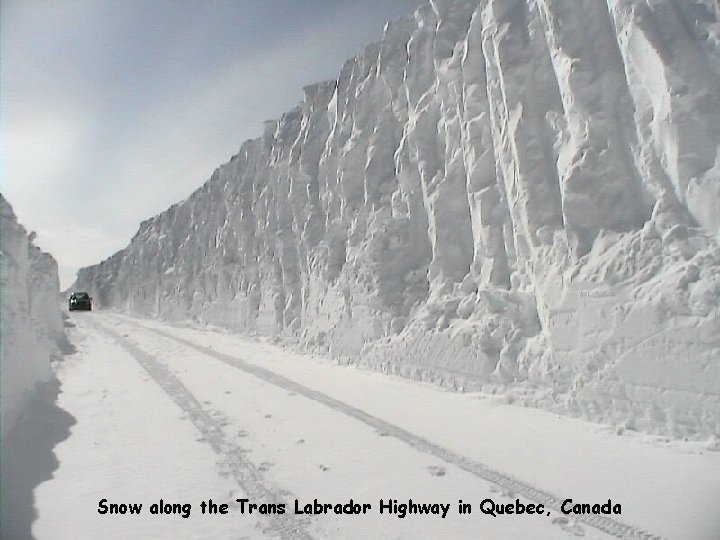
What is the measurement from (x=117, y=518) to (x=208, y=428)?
9.37ft

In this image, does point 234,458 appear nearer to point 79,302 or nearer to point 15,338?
point 15,338

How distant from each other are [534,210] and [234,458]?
716 cm

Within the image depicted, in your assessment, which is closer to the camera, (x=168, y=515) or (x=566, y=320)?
(x=168, y=515)

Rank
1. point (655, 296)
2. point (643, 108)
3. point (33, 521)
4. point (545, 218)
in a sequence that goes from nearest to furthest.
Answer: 1. point (33, 521)
2. point (655, 296)
3. point (643, 108)
4. point (545, 218)

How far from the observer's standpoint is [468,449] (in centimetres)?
660

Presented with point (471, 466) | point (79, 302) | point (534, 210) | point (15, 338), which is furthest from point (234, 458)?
point (79, 302)

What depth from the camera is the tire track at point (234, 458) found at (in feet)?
15.1

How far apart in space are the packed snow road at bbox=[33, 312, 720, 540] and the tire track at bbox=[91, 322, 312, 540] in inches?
0.9

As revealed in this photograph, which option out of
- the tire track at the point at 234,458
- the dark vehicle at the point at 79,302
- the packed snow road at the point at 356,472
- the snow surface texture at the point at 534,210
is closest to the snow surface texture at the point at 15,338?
the packed snow road at the point at 356,472

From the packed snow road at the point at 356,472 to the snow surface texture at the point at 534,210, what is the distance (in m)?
1.17

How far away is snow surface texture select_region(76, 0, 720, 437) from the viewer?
736 cm

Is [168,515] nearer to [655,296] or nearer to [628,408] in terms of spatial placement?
[628,408]

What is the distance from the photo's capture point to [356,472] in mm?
5844

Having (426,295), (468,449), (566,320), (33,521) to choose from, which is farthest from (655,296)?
(33,521)
